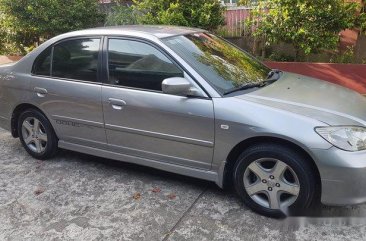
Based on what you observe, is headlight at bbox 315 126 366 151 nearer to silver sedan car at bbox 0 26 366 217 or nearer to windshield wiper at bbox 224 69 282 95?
silver sedan car at bbox 0 26 366 217

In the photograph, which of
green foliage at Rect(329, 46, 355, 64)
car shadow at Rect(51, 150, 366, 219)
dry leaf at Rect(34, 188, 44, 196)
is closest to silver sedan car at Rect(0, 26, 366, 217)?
car shadow at Rect(51, 150, 366, 219)

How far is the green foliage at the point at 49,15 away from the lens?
881 cm

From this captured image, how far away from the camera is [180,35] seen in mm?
4125

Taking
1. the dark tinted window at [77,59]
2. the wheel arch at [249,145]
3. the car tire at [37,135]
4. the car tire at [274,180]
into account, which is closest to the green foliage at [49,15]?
the car tire at [37,135]

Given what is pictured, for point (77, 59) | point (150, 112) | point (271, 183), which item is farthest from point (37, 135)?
point (271, 183)

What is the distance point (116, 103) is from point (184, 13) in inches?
169

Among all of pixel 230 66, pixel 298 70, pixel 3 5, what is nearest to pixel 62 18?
pixel 3 5

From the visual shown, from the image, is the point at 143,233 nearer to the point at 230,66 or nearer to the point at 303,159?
the point at 303,159

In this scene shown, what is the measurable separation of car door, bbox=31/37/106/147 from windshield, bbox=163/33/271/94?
935 mm

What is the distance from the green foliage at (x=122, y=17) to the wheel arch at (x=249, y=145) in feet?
18.8

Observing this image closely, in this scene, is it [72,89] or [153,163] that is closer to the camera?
[153,163]

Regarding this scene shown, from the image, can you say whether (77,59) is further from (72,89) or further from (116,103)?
(116,103)

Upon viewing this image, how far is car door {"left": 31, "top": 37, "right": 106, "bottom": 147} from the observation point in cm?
416

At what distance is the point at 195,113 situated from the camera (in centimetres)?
352
